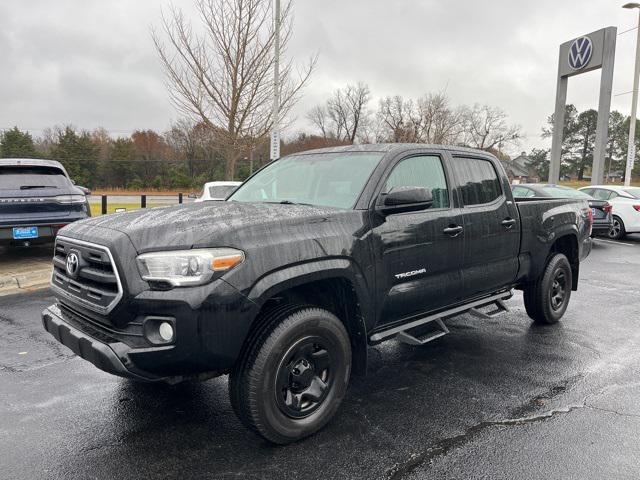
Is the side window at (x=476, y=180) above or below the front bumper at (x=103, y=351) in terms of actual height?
above

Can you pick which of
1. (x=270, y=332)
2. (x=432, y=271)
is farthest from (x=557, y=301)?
(x=270, y=332)

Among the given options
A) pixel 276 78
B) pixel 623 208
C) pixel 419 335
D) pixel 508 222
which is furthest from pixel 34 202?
pixel 623 208

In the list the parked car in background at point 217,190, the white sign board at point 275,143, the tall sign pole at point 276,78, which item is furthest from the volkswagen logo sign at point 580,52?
the parked car in background at point 217,190

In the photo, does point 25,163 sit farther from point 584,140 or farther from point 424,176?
point 584,140

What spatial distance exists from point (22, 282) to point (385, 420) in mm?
6165

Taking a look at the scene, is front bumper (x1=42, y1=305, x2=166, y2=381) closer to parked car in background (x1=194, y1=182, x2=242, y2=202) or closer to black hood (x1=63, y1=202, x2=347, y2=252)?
black hood (x1=63, y1=202, x2=347, y2=252)

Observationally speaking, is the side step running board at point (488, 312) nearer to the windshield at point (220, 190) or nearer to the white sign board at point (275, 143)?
the windshield at point (220, 190)

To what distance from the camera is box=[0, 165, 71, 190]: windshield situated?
24.8ft

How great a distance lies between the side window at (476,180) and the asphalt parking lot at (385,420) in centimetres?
151

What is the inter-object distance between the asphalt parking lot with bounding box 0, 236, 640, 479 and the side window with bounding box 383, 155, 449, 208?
154 cm

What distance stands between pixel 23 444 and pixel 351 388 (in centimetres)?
225

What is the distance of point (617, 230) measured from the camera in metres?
13.8

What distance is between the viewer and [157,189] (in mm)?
53875

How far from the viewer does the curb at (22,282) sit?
6869 mm
